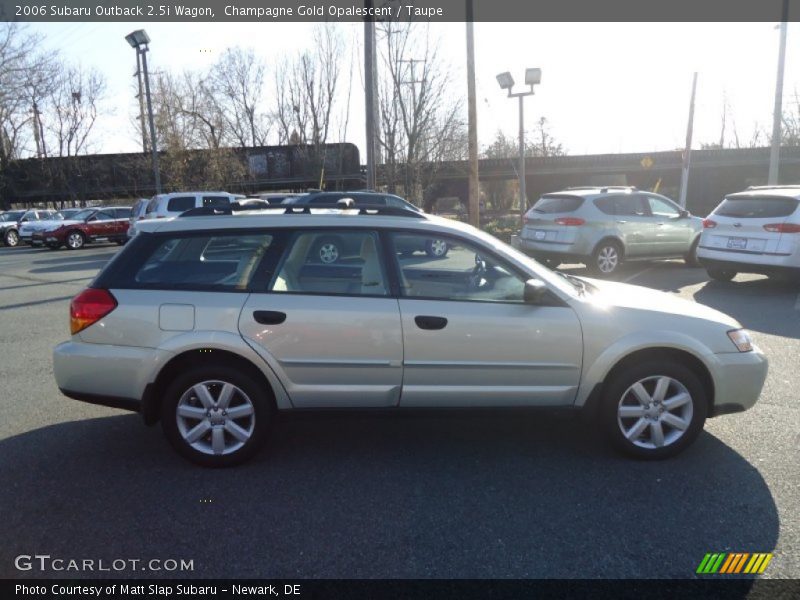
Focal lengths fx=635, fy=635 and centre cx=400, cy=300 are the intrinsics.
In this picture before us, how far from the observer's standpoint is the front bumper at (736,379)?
13.8 ft

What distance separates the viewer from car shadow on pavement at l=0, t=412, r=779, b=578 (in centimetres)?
313

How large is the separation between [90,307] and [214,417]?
3.58ft

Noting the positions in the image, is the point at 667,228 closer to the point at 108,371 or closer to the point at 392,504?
the point at 392,504

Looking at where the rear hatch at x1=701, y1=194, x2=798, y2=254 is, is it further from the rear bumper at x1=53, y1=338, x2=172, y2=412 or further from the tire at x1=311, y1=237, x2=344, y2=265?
the rear bumper at x1=53, y1=338, x2=172, y2=412

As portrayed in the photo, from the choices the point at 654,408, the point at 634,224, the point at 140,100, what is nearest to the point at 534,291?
the point at 654,408

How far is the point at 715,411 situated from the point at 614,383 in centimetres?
74

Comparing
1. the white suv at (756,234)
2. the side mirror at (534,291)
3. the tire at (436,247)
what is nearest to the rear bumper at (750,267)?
the white suv at (756,234)

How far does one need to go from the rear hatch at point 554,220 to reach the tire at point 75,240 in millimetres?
20161

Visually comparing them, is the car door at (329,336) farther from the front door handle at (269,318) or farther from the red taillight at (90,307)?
the red taillight at (90,307)

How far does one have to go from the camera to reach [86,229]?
85.4ft

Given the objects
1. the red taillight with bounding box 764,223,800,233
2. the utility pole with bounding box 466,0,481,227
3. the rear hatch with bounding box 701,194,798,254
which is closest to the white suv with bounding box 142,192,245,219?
the utility pole with bounding box 466,0,481,227

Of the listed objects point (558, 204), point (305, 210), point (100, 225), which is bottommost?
point (100, 225)

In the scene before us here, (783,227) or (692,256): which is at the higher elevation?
(783,227)

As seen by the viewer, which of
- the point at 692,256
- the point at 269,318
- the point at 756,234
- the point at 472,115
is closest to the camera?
the point at 269,318
